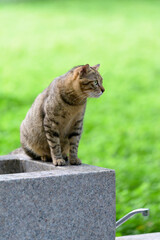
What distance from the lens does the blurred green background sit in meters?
6.62

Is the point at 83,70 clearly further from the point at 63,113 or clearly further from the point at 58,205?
the point at 58,205

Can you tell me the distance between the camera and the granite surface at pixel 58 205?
2.67 m

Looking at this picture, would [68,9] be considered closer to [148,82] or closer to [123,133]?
[148,82]

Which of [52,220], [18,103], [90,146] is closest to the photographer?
[52,220]

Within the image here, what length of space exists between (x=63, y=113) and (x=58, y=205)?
2.66 feet

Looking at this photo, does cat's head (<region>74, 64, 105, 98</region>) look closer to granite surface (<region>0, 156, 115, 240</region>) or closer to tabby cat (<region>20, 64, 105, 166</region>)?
tabby cat (<region>20, 64, 105, 166</region>)

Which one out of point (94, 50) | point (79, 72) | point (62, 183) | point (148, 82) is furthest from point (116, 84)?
point (62, 183)

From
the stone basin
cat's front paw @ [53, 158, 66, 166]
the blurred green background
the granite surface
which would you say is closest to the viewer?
the granite surface

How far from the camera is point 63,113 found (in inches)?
133

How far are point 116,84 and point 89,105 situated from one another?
131 centimetres

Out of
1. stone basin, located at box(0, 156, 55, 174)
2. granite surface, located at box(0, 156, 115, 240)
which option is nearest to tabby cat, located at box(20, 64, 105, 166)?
stone basin, located at box(0, 156, 55, 174)

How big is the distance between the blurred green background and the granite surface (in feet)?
5.20

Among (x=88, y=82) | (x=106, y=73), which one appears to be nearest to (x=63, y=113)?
(x=88, y=82)

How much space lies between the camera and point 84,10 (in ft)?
51.9
